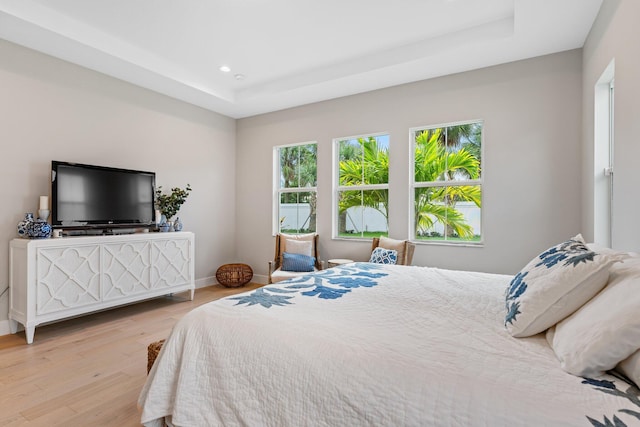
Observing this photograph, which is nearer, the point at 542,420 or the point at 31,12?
the point at 542,420

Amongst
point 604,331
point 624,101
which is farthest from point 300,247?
point 604,331

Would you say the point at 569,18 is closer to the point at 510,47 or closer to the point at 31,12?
the point at 510,47

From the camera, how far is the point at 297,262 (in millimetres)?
4293

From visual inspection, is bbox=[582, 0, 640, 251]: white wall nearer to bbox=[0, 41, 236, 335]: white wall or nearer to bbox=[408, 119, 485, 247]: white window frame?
bbox=[408, 119, 485, 247]: white window frame

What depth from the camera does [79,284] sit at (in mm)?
3225

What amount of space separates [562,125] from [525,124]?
1.04ft

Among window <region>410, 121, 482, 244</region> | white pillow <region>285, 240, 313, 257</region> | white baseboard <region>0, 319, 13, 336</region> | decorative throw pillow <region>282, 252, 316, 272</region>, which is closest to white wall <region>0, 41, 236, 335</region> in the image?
white baseboard <region>0, 319, 13, 336</region>

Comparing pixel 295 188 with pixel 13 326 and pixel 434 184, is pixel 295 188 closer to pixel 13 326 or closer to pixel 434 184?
pixel 434 184

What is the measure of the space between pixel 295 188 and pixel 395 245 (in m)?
1.96

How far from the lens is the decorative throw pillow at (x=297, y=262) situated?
4281mm

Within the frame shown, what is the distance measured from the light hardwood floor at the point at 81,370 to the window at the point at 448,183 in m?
3.17

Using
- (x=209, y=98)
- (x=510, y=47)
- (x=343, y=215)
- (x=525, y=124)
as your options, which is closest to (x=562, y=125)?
(x=525, y=124)

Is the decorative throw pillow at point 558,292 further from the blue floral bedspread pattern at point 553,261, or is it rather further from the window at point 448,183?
the window at point 448,183

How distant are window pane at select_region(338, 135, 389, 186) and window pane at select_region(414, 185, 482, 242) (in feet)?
1.94
